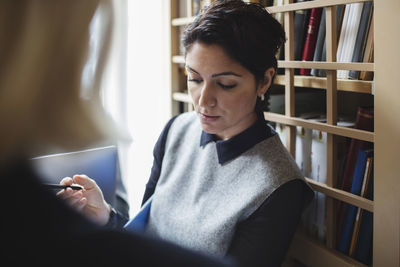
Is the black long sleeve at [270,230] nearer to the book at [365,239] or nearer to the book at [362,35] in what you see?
the book at [365,239]

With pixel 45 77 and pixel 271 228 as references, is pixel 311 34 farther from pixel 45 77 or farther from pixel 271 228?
pixel 45 77

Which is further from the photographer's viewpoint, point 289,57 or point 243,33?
point 289,57

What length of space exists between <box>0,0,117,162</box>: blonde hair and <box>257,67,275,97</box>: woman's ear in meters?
0.74

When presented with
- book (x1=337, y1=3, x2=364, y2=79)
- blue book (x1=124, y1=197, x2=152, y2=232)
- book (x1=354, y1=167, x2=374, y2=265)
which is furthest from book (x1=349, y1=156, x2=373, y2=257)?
blue book (x1=124, y1=197, x2=152, y2=232)

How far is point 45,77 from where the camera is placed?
12.4 inches

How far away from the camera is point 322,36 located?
3.50 ft

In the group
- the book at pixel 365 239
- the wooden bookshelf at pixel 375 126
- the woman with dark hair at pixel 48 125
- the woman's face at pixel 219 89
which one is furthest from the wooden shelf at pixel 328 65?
the woman with dark hair at pixel 48 125

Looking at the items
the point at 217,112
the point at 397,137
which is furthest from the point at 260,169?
the point at 397,137

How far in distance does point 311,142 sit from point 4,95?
0.95 metres

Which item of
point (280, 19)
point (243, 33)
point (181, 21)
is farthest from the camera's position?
point (181, 21)

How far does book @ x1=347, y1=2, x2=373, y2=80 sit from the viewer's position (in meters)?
0.94

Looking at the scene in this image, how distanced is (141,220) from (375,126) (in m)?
0.66

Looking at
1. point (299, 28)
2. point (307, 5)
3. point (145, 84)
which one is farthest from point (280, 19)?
point (145, 84)

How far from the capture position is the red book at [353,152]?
3.21 feet
